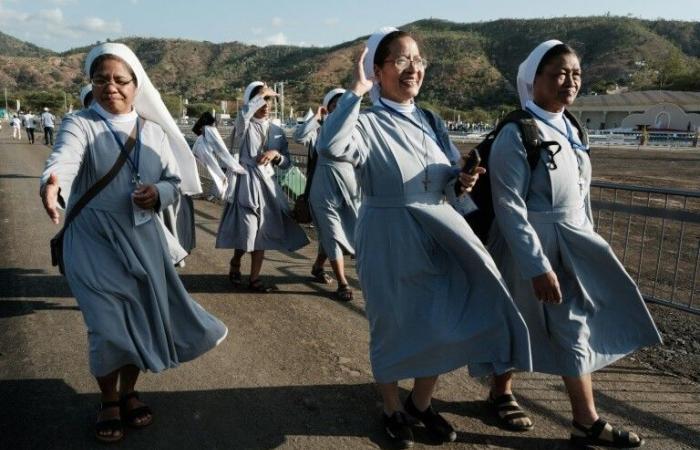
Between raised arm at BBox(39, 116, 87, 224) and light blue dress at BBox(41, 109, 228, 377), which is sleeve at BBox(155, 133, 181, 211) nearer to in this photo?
light blue dress at BBox(41, 109, 228, 377)

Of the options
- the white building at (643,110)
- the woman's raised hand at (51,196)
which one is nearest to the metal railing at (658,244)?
the woman's raised hand at (51,196)

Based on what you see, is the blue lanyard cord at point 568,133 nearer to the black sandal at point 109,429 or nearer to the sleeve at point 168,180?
the sleeve at point 168,180

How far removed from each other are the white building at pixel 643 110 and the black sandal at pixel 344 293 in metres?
57.8

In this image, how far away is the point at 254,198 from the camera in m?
5.70

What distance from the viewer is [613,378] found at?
382 cm

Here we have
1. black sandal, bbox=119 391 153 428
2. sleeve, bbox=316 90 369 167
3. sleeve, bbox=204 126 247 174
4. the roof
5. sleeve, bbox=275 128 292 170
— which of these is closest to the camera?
sleeve, bbox=316 90 369 167

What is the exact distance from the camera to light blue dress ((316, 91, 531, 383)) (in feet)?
9.17

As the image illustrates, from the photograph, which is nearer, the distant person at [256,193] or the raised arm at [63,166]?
the raised arm at [63,166]

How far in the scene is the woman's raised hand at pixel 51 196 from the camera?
2.63 m

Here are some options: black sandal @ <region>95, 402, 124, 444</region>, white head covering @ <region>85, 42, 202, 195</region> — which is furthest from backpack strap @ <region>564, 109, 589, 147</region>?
black sandal @ <region>95, 402, 124, 444</region>

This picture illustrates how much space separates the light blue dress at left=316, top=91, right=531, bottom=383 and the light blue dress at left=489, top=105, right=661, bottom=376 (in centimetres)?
20

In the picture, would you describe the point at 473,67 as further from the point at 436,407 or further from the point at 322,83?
the point at 436,407

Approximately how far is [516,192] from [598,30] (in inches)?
6642

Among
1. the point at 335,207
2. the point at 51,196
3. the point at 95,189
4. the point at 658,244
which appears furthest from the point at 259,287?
the point at 658,244
